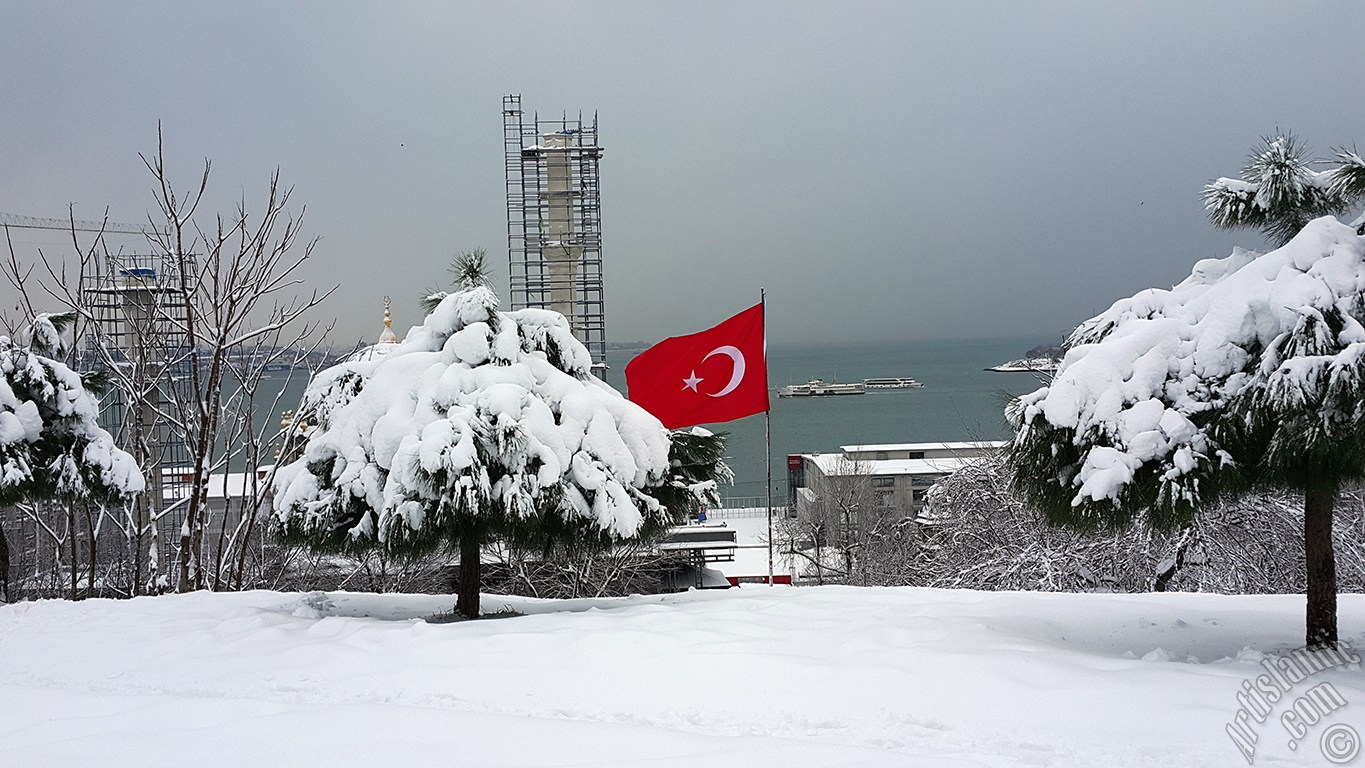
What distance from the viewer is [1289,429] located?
4.48m

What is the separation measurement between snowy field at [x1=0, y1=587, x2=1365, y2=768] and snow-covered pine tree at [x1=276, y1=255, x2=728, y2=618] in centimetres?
75

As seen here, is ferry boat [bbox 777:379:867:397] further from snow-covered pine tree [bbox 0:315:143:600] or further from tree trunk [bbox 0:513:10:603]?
snow-covered pine tree [bbox 0:315:143:600]

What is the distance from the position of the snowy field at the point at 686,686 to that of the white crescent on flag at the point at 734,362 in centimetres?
253

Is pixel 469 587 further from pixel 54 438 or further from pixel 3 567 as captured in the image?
pixel 3 567

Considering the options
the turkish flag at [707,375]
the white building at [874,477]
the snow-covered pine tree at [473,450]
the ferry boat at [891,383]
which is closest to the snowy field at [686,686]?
the snow-covered pine tree at [473,450]

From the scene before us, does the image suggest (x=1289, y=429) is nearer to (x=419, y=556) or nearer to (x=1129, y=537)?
(x=419, y=556)

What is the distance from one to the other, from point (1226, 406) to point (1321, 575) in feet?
4.18

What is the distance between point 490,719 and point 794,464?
4637 cm

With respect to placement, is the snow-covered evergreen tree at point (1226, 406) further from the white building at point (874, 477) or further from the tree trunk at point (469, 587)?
the white building at point (874, 477)

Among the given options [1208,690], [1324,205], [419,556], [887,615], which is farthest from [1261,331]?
[419,556]

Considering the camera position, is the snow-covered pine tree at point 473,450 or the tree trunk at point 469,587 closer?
the snow-covered pine tree at point 473,450

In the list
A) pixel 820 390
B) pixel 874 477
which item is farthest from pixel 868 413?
pixel 874 477

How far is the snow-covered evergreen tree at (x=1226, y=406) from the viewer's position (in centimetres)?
447

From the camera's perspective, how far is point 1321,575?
514cm
